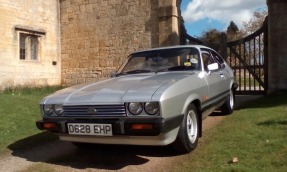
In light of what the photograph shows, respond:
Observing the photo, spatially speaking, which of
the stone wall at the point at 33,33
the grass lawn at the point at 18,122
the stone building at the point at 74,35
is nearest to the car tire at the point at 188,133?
the grass lawn at the point at 18,122

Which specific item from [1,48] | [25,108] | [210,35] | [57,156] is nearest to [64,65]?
[1,48]

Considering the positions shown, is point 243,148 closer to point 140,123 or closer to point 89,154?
point 140,123

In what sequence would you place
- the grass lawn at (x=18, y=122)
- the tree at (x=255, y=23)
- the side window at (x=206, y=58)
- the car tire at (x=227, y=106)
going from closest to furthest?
the side window at (x=206, y=58), the grass lawn at (x=18, y=122), the car tire at (x=227, y=106), the tree at (x=255, y=23)

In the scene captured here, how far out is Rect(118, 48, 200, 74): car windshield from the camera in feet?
16.4

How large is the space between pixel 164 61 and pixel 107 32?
10.4 meters

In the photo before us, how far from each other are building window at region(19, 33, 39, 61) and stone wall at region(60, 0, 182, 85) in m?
1.46

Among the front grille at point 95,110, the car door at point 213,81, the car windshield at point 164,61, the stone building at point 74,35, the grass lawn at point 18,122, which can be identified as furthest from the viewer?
the stone building at point 74,35

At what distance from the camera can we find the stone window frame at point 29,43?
1464cm

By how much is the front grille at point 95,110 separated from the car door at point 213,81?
5.80 feet

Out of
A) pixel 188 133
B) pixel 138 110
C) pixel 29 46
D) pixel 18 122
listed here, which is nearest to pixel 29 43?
pixel 29 46

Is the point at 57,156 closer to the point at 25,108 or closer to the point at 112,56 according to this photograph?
the point at 25,108

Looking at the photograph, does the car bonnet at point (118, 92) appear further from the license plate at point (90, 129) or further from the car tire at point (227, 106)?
the car tire at point (227, 106)

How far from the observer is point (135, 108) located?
141 inches

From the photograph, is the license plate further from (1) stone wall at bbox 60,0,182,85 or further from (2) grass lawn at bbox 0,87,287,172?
(1) stone wall at bbox 60,0,182,85
